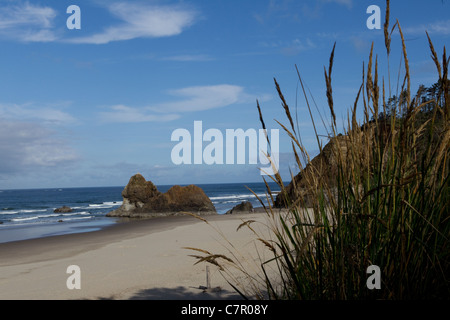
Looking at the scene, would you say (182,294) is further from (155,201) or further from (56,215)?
(56,215)

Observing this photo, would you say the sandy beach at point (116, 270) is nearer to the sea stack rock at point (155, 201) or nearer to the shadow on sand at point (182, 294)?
the shadow on sand at point (182, 294)

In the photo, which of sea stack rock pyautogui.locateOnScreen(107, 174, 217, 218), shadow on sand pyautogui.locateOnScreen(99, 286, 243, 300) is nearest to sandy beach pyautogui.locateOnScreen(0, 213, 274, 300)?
shadow on sand pyautogui.locateOnScreen(99, 286, 243, 300)

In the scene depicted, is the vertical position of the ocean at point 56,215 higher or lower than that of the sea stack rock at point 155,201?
lower

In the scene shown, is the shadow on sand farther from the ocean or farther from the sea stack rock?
the sea stack rock

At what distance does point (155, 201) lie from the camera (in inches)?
1177

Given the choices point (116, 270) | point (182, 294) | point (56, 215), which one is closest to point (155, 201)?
point (56, 215)

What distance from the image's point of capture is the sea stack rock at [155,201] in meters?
29.6

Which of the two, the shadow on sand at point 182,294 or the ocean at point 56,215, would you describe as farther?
the ocean at point 56,215

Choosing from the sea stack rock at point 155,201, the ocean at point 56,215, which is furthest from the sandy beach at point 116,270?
the sea stack rock at point 155,201

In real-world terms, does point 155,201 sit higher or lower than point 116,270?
higher

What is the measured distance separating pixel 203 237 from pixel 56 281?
623 cm
